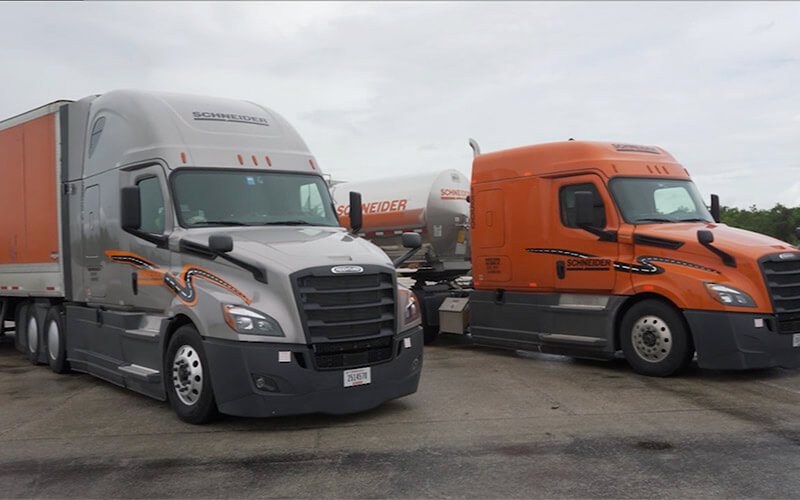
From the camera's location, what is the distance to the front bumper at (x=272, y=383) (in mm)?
6676

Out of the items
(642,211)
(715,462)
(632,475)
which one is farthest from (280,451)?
(642,211)

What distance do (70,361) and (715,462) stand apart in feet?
27.9

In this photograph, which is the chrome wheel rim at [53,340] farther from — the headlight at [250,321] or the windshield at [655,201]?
the windshield at [655,201]

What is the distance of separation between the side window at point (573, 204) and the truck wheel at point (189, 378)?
5702mm

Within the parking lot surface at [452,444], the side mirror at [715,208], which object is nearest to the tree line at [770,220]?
the side mirror at [715,208]

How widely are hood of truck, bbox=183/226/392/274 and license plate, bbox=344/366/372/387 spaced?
107 centimetres

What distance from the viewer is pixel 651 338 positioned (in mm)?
9438

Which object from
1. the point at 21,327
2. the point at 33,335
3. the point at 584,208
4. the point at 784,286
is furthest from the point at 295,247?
the point at 21,327

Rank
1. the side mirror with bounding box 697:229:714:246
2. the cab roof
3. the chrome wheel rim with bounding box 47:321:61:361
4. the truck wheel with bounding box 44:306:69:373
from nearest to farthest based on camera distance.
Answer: the side mirror with bounding box 697:229:714:246
the cab roof
the truck wheel with bounding box 44:306:69:373
the chrome wheel rim with bounding box 47:321:61:361

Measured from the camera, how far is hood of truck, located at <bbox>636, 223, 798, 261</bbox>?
29.2 ft

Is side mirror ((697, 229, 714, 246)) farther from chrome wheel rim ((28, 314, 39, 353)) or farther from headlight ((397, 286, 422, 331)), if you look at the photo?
chrome wheel rim ((28, 314, 39, 353))

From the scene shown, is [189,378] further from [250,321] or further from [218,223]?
[218,223]

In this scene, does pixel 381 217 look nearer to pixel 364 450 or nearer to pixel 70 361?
pixel 70 361

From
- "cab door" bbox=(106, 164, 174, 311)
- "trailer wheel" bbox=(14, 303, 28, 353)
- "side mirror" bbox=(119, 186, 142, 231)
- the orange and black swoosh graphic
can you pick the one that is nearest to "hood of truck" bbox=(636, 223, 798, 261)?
the orange and black swoosh graphic
